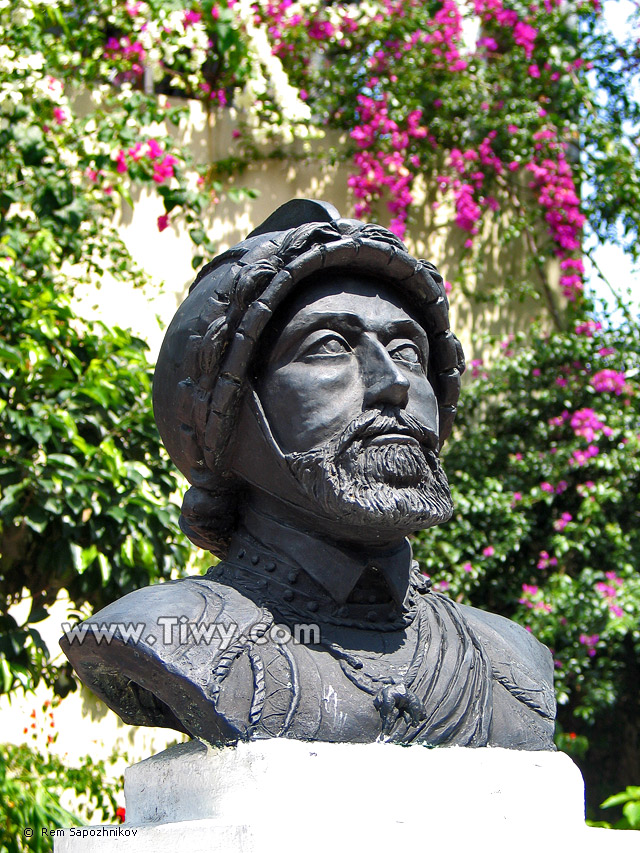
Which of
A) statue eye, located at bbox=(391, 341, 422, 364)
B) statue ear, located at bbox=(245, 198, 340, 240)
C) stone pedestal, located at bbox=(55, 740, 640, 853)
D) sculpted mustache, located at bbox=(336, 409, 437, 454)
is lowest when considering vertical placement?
stone pedestal, located at bbox=(55, 740, 640, 853)

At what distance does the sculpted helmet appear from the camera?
7.25 feet

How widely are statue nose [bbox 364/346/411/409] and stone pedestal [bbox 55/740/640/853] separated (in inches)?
25.0

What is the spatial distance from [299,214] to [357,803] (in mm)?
1199

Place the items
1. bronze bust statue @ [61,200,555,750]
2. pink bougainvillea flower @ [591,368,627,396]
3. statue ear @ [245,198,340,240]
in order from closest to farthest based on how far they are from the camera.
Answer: bronze bust statue @ [61,200,555,750] → statue ear @ [245,198,340,240] → pink bougainvillea flower @ [591,368,627,396]

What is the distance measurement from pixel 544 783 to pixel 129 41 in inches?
168

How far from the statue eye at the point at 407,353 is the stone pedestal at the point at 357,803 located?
753 millimetres

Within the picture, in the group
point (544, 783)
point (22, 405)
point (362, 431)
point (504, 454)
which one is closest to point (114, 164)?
point (22, 405)

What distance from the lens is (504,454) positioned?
589 cm

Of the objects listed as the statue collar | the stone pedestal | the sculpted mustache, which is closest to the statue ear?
the sculpted mustache

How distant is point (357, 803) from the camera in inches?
78.0

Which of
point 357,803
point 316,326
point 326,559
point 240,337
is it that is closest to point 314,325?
point 316,326

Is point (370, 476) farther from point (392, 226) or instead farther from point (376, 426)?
point (392, 226)

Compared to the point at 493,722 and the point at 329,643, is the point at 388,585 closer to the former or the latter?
the point at 329,643

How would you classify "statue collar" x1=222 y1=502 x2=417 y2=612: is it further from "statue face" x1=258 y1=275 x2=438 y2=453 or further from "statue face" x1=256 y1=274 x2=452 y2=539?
"statue face" x1=258 y1=275 x2=438 y2=453
